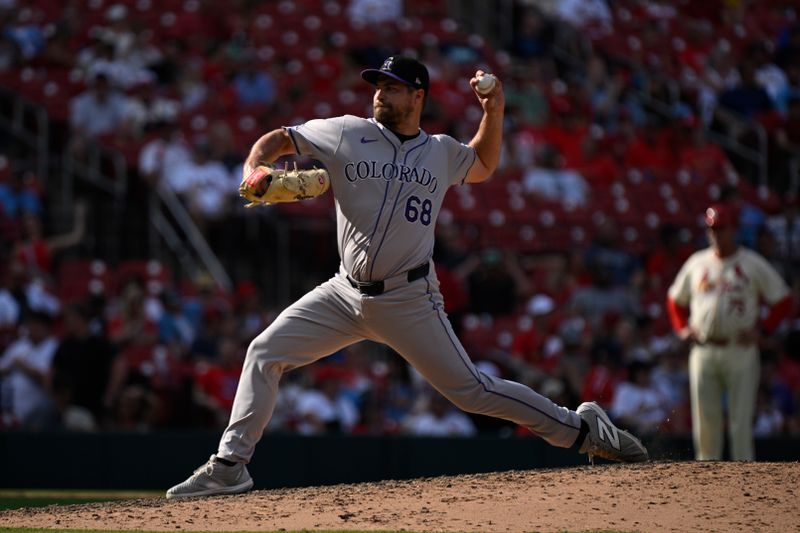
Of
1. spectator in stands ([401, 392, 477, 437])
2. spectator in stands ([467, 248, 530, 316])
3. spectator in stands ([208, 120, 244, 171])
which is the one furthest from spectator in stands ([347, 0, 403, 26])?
spectator in stands ([401, 392, 477, 437])

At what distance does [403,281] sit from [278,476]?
15.1 ft

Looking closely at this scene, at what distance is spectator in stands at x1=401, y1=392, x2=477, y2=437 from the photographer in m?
11.1

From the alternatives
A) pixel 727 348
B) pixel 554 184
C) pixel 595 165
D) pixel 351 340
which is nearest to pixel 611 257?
pixel 554 184

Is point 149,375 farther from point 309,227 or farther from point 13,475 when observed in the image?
point 309,227

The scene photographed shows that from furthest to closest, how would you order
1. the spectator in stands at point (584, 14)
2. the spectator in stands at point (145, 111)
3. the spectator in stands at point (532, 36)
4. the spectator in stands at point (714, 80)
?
1. the spectator in stands at point (584, 14)
2. the spectator in stands at point (532, 36)
3. the spectator in stands at point (714, 80)
4. the spectator in stands at point (145, 111)

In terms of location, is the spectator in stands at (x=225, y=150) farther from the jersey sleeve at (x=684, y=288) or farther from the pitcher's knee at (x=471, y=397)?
the pitcher's knee at (x=471, y=397)

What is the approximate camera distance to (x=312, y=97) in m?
14.9

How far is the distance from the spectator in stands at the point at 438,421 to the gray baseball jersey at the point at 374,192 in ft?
17.0

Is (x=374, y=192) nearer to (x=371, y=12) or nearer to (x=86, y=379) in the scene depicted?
(x=86, y=379)

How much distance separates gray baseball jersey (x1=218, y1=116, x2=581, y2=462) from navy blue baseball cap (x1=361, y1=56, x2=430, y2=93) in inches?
8.8

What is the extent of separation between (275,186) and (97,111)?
8897 millimetres

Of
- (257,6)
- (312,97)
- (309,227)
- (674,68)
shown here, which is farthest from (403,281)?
(674,68)

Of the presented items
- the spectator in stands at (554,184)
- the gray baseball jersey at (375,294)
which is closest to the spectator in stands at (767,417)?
the spectator in stands at (554,184)

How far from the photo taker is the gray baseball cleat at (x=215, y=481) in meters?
6.13
